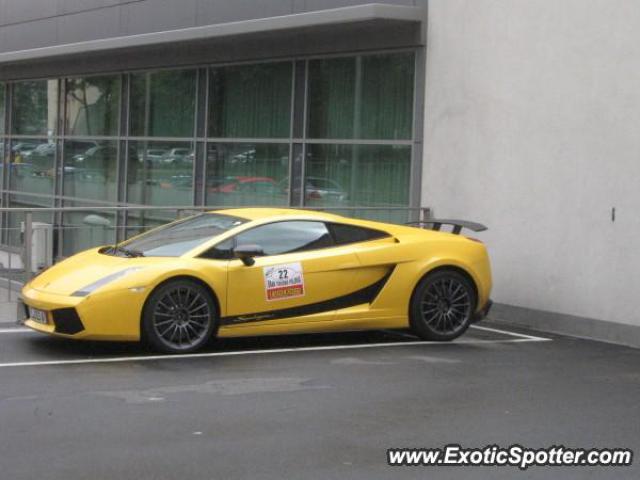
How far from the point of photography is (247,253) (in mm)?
10602

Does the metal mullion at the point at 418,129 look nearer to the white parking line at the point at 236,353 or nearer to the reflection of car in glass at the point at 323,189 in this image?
the reflection of car in glass at the point at 323,189

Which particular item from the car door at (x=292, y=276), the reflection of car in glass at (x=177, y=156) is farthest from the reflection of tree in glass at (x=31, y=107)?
the car door at (x=292, y=276)

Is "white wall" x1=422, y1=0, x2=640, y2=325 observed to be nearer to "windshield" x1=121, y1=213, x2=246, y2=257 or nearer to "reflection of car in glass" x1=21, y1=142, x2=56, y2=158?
"windshield" x1=121, y1=213, x2=246, y2=257

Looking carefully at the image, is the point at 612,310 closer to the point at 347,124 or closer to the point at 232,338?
the point at 232,338

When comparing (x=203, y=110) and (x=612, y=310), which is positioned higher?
(x=203, y=110)

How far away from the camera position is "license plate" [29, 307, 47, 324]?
10234 millimetres

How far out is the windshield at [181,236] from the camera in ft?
35.2

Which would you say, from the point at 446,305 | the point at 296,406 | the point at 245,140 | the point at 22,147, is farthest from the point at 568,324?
the point at 22,147

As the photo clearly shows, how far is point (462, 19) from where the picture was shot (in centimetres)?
1519

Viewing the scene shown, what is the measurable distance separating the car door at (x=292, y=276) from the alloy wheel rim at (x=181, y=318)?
0.94 feet

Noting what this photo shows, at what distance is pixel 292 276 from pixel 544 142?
4.45m

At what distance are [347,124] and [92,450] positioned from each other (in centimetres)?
1135

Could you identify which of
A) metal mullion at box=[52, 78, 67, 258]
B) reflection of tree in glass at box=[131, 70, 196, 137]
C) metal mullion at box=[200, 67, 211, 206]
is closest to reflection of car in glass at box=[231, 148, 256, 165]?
metal mullion at box=[200, 67, 211, 206]

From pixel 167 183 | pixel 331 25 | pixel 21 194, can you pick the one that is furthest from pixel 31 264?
pixel 21 194
